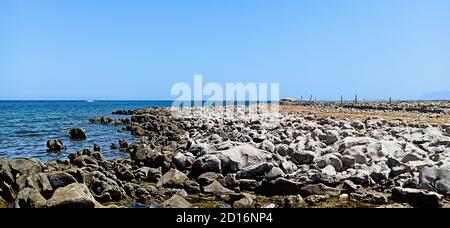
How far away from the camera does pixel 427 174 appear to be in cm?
1041

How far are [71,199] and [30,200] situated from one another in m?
1.03

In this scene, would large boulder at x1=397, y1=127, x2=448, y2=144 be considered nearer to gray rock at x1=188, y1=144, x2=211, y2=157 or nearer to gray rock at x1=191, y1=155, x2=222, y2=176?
gray rock at x1=188, y1=144, x2=211, y2=157

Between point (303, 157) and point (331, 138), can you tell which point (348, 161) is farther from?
point (331, 138)

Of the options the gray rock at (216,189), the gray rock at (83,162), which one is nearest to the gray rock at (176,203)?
the gray rock at (216,189)

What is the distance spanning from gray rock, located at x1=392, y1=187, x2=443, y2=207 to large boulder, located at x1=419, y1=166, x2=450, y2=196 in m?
0.42

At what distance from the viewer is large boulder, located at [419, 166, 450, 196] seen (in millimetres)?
9984

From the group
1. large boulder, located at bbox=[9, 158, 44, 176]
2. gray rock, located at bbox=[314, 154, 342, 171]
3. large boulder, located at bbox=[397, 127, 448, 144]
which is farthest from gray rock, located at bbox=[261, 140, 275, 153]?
large boulder, located at bbox=[9, 158, 44, 176]

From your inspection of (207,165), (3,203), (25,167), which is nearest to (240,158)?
(207,165)

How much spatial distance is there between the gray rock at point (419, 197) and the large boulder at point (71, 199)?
6833 mm

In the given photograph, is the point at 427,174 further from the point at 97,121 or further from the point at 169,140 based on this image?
the point at 97,121

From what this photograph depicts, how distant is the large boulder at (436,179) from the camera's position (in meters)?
9.98

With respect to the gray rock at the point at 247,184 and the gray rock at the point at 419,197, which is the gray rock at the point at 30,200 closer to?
the gray rock at the point at 247,184
